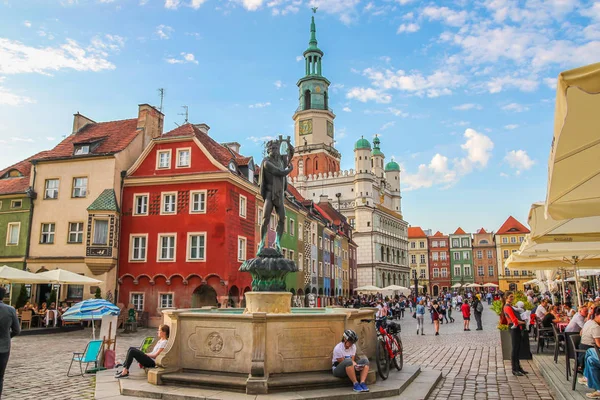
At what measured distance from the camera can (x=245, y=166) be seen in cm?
3234

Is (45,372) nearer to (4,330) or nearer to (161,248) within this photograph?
(4,330)

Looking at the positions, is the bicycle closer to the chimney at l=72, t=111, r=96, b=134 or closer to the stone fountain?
the stone fountain

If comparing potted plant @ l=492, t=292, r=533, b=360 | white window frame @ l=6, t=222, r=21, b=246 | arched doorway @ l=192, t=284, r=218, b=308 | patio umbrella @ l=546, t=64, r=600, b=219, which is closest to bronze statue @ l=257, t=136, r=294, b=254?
potted plant @ l=492, t=292, r=533, b=360

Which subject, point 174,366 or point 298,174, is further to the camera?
point 298,174

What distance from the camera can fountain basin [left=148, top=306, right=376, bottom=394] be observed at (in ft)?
27.8

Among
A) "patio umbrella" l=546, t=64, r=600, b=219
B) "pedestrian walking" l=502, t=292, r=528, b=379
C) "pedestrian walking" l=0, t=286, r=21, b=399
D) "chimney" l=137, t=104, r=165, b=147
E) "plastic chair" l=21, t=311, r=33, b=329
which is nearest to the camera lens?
"patio umbrella" l=546, t=64, r=600, b=219

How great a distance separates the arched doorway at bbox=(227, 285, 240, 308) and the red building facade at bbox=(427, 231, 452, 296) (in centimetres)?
8844

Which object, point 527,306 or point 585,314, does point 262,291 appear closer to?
point 585,314

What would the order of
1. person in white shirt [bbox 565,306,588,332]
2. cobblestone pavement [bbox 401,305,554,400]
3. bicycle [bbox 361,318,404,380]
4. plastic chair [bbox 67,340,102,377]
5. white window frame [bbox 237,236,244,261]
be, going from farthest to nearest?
white window frame [bbox 237,236,244,261], plastic chair [bbox 67,340,102,377], person in white shirt [bbox 565,306,588,332], bicycle [bbox 361,318,404,380], cobblestone pavement [bbox 401,305,554,400]

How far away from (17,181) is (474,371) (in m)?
31.6

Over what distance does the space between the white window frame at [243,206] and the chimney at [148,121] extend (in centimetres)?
744

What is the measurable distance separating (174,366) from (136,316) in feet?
66.6

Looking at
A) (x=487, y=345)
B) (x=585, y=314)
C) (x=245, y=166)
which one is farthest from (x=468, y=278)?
(x=585, y=314)

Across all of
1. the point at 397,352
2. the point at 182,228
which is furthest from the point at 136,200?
the point at 397,352
